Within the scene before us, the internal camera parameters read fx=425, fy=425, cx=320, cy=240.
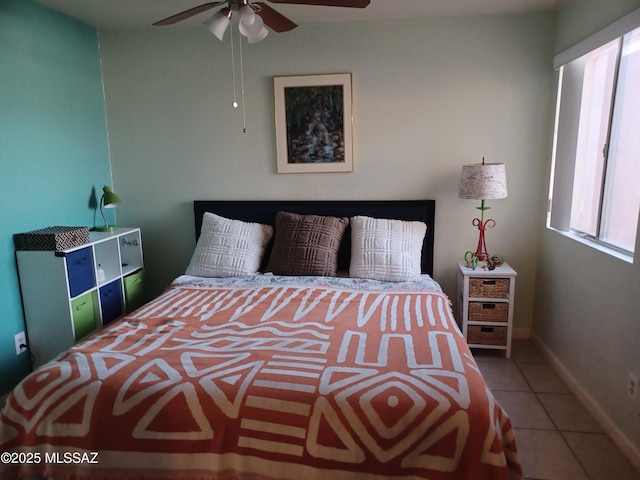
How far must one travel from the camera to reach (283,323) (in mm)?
2104

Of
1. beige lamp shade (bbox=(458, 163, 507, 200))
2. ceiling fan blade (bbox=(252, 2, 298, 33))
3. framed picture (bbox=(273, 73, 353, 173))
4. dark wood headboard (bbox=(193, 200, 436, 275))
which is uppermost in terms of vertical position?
ceiling fan blade (bbox=(252, 2, 298, 33))

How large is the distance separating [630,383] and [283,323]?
163 centimetres

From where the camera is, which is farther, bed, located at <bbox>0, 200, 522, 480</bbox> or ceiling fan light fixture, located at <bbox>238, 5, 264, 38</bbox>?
ceiling fan light fixture, located at <bbox>238, 5, 264, 38</bbox>

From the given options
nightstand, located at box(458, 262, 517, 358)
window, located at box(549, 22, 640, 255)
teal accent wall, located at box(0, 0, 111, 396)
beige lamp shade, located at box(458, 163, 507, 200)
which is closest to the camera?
window, located at box(549, 22, 640, 255)

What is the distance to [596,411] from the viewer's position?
2238mm

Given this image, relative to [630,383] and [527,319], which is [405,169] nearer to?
[527,319]

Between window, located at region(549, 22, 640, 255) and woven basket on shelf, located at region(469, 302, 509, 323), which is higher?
window, located at region(549, 22, 640, 255)

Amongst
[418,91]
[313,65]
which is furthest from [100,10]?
[418,91]

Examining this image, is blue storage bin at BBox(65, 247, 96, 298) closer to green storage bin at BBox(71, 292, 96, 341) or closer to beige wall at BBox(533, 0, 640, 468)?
green storage bin at BBox(71, 292, 96, 341)

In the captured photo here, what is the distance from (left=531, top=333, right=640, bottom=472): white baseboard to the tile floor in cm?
2

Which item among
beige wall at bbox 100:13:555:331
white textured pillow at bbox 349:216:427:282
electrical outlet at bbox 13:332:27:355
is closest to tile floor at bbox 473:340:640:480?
beige wall at bbox 100:13:555:331

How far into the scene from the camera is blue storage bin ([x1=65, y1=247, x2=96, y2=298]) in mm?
2574

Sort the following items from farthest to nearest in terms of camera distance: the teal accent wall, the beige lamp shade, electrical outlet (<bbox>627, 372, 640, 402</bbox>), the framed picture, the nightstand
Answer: the framed picture, the nightstand, the beige lamp shade, the teal accent wall, electrical outlet (<bbox>627, 372, 640, 402</bbox>)

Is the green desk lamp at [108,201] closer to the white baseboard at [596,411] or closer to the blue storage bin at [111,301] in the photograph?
the blue storage bin at [111,301]
